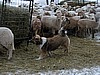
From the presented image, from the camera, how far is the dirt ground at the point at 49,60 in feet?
25.0

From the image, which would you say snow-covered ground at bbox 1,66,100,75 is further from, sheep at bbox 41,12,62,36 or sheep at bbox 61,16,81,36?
sheep at bbox 61,16,81,36

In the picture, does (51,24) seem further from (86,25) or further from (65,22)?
(86,25)

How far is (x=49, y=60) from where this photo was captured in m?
8.48

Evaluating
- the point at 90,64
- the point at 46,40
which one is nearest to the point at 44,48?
the point at 46,40

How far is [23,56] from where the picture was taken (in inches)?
356

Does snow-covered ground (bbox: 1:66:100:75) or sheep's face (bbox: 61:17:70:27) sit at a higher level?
sheep's face (bbox: 61:17:70:27)

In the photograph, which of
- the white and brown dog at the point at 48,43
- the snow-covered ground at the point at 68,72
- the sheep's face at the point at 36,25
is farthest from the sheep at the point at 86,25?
the snow-covered ground at the point at 68,72

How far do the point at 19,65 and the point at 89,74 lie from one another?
194 centimetres

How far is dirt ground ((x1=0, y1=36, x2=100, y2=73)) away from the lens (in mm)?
7613

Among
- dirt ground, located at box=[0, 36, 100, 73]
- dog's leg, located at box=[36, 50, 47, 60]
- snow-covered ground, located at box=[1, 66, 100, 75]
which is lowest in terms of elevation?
snow-covered ground, located at box=[1, 66, 100, 75]

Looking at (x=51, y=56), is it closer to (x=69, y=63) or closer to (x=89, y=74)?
(x=69, y=63)

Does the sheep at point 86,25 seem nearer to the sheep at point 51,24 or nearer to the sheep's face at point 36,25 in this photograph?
the sheep at point 51,24

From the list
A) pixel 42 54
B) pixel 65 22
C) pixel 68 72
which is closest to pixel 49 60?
pixel 42 54

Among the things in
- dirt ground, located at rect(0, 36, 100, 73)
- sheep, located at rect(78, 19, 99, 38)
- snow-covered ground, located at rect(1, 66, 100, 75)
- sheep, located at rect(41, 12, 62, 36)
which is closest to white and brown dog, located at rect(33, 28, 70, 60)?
dirt ground, located at rect(0, 36, 100, 73)
